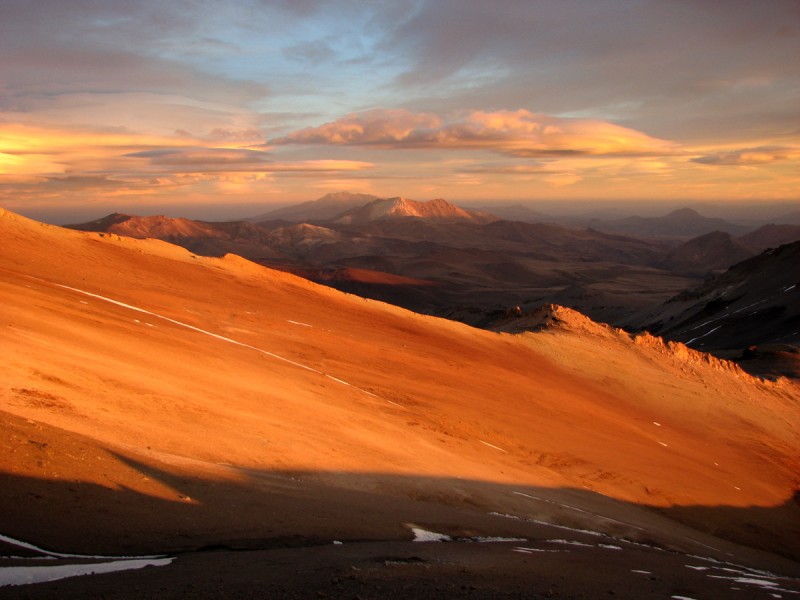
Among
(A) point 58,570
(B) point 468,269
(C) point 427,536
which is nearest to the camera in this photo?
(A) point 58,570

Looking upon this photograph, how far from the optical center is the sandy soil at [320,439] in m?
6.48

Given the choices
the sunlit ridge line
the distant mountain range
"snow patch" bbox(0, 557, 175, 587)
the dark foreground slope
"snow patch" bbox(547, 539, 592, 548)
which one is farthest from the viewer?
the distant mountain range

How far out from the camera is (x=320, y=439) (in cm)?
1147

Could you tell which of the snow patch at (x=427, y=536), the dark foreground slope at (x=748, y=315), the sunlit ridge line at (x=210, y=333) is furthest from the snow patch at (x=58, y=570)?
the dark foreground slope at (x=748, y=315)

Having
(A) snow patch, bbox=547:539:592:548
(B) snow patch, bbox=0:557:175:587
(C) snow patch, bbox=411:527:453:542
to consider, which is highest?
(B) snow patch, bbox=0:557:175:587

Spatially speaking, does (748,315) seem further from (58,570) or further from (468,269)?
(468,269)

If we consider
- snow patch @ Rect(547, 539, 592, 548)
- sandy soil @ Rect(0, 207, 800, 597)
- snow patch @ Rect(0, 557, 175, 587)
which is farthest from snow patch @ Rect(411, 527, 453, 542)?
snow patch @ Rect(0, 557, 175, 587)

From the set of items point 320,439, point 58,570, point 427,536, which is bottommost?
point 427,536

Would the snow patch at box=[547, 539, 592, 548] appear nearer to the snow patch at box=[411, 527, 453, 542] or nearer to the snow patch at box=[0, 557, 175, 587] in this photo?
the snow patch at box=[411, 527, 453, 542]

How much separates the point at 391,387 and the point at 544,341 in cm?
1499

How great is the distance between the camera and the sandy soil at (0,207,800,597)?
6484 mm

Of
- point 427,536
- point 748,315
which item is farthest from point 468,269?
point 427,536

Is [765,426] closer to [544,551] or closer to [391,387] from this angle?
[391,387]

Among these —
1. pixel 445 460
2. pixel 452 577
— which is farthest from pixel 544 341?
pixel 452 577
